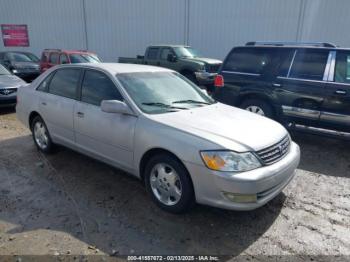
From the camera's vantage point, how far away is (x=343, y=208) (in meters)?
3.48

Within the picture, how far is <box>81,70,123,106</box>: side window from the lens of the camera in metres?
3.75

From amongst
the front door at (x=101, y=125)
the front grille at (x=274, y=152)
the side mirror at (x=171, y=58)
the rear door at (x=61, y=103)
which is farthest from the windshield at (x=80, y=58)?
the front grille at (x=274, y=152)

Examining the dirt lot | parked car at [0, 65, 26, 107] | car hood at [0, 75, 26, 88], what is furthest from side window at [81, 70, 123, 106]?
car hood at [0, 75, 26, 88]

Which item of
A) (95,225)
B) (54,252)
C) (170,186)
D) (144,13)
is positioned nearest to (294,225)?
(170,186)

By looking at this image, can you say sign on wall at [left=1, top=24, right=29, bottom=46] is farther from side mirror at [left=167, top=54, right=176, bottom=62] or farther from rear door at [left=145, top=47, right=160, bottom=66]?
side mirror at [left=167, top=54, right=176, bottom=62]

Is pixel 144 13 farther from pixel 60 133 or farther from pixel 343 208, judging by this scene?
pixel 343 208

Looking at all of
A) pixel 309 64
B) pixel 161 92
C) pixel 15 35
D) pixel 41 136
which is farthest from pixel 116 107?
pixel 15 35

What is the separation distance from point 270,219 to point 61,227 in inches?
86.3

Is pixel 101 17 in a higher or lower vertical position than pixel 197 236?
higher

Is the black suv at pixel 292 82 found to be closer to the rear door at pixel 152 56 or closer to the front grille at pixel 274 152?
the front grille at pixel 274 152

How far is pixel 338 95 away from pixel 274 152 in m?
2.73

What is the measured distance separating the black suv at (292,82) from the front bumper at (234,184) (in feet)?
8.98

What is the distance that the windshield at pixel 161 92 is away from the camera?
3575mm

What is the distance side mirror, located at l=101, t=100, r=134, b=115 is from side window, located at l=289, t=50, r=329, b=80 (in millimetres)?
3486
